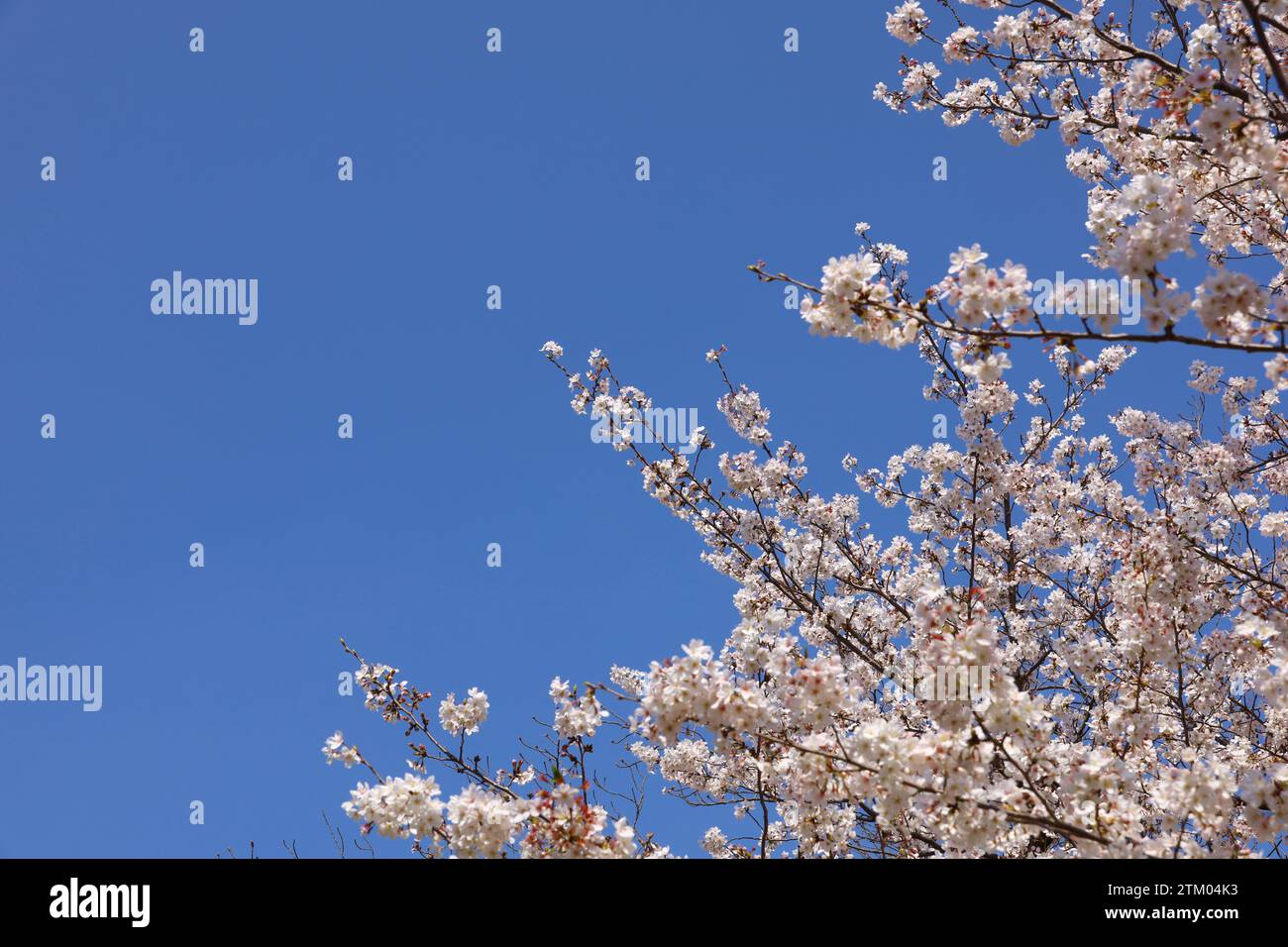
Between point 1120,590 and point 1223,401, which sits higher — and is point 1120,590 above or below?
below

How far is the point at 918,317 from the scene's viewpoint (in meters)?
3.44

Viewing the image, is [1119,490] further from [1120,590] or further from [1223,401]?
[1120,590]

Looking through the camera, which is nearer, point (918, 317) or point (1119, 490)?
point (918, 317)

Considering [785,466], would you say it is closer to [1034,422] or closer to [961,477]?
[961,477]

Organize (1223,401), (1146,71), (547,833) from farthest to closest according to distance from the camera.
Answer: (1223,401) → (1146,71) → (547,833)

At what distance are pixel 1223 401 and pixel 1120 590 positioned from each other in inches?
138
